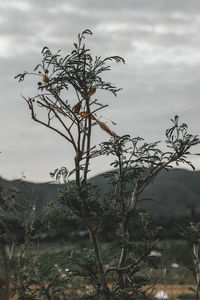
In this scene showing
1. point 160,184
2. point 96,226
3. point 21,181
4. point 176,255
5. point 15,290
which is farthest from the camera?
point 160,184

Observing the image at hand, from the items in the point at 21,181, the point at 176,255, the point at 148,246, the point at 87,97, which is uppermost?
the point at 87,97

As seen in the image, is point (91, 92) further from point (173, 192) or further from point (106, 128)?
point (173, 192)

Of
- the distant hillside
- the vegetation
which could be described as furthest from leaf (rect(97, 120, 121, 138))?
the distant hillside

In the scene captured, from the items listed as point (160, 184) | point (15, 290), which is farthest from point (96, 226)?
point (160, 184)

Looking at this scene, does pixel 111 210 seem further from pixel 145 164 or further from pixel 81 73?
pixel 81 73

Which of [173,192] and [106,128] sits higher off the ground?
[173,192]

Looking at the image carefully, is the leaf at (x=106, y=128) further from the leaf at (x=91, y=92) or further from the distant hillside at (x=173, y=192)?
the distant hillside at (x=173, y=192)

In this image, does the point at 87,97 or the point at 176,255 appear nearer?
the point at 87,97

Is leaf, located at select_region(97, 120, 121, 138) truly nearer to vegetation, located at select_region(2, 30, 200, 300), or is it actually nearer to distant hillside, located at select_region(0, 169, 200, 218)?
vegetation, located at select_region(2, 30, 200, 300)

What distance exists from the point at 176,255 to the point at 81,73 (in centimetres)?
1251

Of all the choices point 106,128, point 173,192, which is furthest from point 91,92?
point 173,192

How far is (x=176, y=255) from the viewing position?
48.4 ft

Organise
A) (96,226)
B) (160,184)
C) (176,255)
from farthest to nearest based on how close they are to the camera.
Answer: (160,184) → (176,255) → (96,226)

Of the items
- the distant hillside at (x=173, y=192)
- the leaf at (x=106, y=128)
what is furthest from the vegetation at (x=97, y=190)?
the distant hillside at (x=173, y=192)
